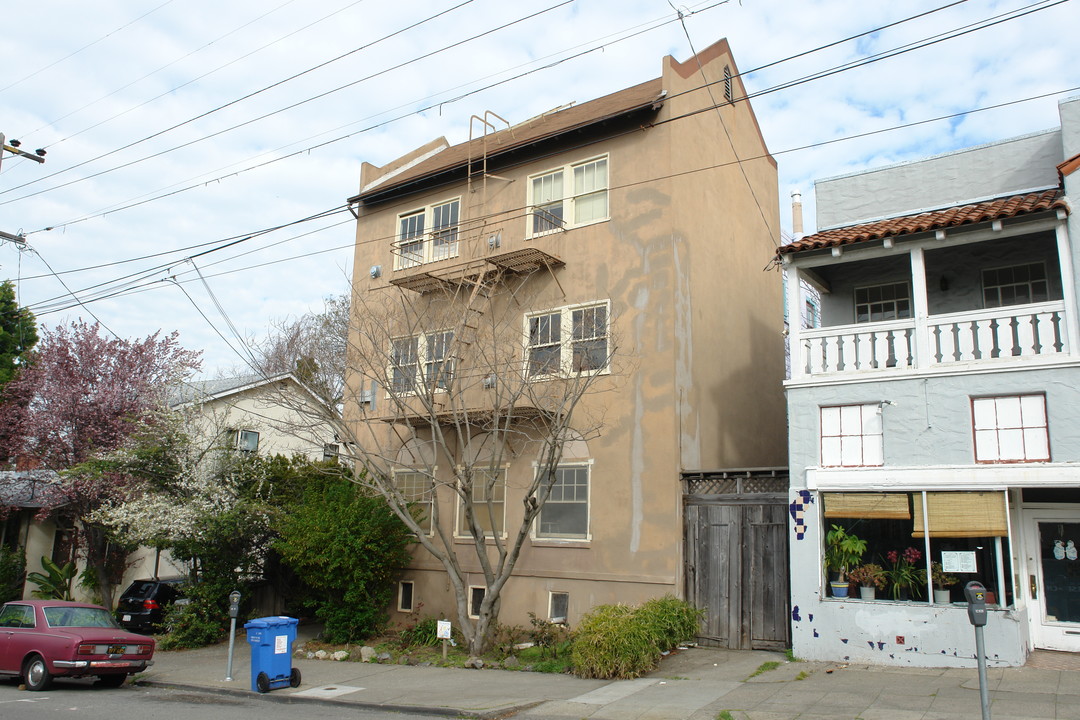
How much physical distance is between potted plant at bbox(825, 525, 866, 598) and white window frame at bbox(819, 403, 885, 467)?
43.4 inches

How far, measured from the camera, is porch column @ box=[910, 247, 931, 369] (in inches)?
485

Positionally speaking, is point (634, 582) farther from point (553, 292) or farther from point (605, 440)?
point (553, 292)

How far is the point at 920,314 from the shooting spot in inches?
490

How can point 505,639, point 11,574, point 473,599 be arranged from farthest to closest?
point 11,574 < point 473,599 < point 505,639

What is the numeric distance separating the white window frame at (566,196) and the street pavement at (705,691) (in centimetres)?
881

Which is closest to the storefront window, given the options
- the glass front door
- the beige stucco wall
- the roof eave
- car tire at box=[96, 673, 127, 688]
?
the glass front door

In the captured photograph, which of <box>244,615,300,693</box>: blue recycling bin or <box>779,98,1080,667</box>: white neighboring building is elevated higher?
<box>779,98,1080,667</box>: white neighboring building

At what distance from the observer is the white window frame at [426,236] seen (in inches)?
746

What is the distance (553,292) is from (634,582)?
608cm

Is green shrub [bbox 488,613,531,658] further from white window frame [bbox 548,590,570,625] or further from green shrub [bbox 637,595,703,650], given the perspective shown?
green shrub [bbox 637,595,703,650]

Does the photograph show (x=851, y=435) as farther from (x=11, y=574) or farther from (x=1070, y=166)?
(x=11, y=574)

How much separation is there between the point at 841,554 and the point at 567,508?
529cm

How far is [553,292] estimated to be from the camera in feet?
55.4

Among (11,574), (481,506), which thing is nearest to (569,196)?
(481,506)
